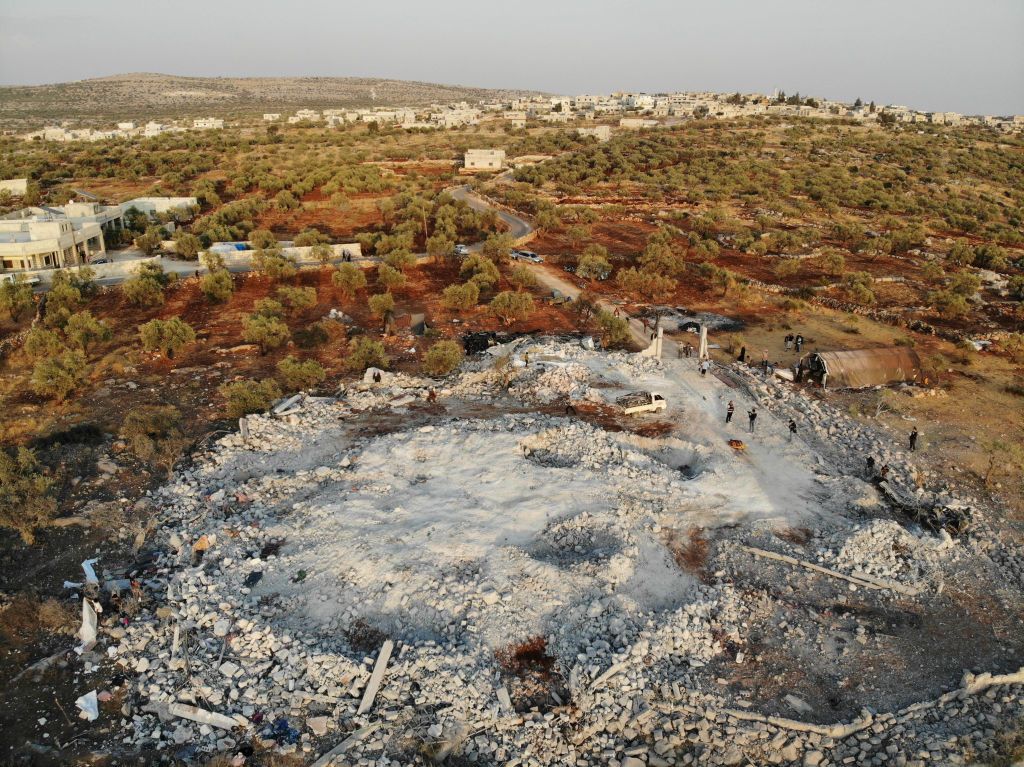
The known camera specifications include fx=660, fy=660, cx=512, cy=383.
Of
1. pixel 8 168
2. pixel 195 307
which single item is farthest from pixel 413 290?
pixel 8 168

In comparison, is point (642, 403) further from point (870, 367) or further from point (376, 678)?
point (376, 678)

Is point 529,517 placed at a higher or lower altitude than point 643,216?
lower

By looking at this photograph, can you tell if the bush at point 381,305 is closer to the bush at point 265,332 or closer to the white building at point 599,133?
the bush at point 265,332

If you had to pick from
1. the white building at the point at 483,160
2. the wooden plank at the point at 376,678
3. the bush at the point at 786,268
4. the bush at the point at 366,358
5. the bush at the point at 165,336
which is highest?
the white building at the point at 483,160

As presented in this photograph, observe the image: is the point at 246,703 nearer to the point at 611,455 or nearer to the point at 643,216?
the point at 611,455

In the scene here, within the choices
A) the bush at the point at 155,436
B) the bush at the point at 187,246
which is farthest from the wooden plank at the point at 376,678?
the bush at the point at 187,246

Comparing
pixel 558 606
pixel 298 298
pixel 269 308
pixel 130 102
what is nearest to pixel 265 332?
pixel 269 308

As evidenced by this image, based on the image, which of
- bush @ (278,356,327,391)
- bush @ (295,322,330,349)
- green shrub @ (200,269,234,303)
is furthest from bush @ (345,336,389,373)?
green shrub @ (200,269,234,303)

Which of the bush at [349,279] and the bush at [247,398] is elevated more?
the bush at [349,279]
